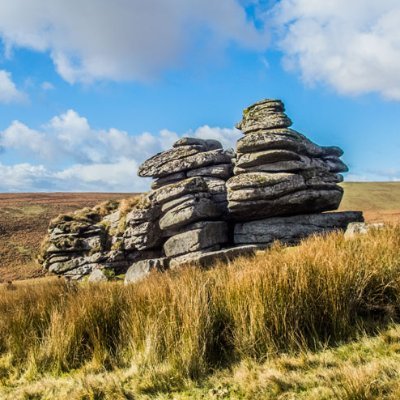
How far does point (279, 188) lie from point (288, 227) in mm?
2315

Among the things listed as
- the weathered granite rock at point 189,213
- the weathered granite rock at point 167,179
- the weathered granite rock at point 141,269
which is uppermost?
the weathered granite rock at point 167,179

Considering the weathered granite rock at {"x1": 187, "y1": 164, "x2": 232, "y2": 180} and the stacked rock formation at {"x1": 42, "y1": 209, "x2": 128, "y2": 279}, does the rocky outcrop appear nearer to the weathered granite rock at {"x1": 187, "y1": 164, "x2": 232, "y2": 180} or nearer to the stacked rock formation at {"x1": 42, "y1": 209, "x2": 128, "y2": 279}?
the weathered granite rock at {"x1": 187, "y1": 164, "x2": 232, "y2": 180}

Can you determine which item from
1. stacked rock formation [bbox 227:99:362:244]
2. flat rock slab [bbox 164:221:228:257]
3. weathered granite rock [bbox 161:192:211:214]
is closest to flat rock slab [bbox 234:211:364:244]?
stacked rock formation [bbox 227:99:362:244]

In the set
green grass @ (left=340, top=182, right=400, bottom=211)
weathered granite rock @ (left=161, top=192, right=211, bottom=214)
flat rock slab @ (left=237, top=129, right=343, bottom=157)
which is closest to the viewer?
flat rock slab @ (left=237, top=129, right=343, bottom=157)

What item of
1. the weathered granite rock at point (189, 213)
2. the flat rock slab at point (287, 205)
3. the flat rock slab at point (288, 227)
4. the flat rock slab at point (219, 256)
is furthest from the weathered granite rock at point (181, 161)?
the flat rock slab at point (219, 256)

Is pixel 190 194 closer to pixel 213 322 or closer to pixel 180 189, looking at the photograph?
pixel 180 189

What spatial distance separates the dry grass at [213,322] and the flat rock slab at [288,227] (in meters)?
12.2

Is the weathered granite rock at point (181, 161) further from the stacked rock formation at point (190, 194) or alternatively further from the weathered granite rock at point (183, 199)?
the weathered granite rock at point (183, 199)

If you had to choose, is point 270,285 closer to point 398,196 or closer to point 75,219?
point 75,219

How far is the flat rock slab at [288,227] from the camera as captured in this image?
67.1 feet

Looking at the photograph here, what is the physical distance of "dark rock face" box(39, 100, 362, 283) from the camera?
20.4 m

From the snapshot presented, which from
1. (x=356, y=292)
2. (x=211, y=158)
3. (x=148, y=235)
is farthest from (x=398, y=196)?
(x=356, y=292)

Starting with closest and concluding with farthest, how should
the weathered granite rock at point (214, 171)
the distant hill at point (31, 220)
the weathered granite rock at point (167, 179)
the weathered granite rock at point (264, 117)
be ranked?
the weathered granite rock at point (264, 117), the weathered granite rock at point (214, 171), the weathered granite rock at point (167, 179), the distant hill at point (31, 220)

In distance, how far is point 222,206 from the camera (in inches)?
885
